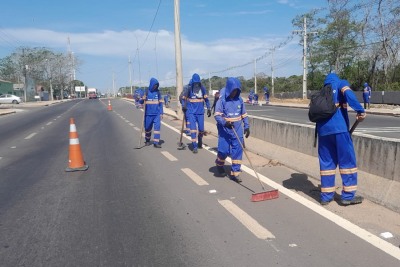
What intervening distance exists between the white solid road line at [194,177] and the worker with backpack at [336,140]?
7.35 feet

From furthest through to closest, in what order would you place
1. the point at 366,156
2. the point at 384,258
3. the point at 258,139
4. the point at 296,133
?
the point at 258,139 < the point at 296,133 < the point at 366,156 < the point at 384,258

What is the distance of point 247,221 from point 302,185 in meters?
2.06

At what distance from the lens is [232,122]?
7.07 metres

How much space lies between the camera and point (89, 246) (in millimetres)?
4371

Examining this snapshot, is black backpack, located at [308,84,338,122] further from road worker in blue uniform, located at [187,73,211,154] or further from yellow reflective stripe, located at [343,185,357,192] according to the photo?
road worker in blue uniform, located at [187,73,211,154]

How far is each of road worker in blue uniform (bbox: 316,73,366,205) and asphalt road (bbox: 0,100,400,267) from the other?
267mm

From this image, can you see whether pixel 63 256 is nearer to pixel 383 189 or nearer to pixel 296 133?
pixel 383 189

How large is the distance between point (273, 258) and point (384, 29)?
43333 mm

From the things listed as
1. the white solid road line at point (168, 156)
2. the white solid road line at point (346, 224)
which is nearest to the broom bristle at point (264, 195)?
the white solid road line at point (346, 224)

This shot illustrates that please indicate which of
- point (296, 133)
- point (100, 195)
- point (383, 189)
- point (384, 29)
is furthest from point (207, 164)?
point (384, 29)

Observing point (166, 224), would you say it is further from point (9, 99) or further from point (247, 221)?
point (9, 99)

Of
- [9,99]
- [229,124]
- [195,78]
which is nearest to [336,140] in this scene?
[229,124]

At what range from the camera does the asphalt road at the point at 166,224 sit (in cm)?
404

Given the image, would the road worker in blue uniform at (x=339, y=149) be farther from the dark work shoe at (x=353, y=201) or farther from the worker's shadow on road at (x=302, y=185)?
the worker's shadow on road at (x=302, y=185)
